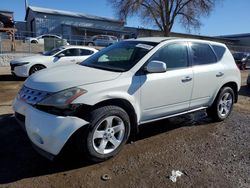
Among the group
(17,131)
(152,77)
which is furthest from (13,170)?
(152,77)

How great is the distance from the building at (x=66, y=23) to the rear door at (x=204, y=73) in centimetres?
3648

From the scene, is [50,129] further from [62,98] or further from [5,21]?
[5,21]

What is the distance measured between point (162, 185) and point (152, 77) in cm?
161

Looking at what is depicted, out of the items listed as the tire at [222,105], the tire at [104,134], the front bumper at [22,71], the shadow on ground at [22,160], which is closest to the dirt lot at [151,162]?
the shadow on ground at [22,160]

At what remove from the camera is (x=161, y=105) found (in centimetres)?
415

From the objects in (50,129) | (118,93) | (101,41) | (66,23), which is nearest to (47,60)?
(118,93)

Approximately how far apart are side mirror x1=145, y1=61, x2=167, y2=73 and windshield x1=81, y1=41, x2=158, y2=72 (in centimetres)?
23

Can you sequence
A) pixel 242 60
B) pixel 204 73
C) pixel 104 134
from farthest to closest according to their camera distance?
pixel 242 60 → pixel 204 73 → pixel 104 134

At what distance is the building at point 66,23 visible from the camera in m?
40.7

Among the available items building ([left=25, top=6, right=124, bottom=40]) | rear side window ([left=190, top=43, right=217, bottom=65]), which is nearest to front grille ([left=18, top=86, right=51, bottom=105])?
rear side window ([left=190, top=43, right=217, bottom=65])

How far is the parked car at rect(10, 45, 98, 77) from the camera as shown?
10227 mm

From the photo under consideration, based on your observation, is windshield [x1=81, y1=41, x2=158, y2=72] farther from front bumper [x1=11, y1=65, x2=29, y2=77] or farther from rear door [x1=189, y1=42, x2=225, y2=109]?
front bumper [x1=11, y1=65, x2=29, y2=77]

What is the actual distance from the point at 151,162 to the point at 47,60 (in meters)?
8.21

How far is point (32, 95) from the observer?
3.39 meters
